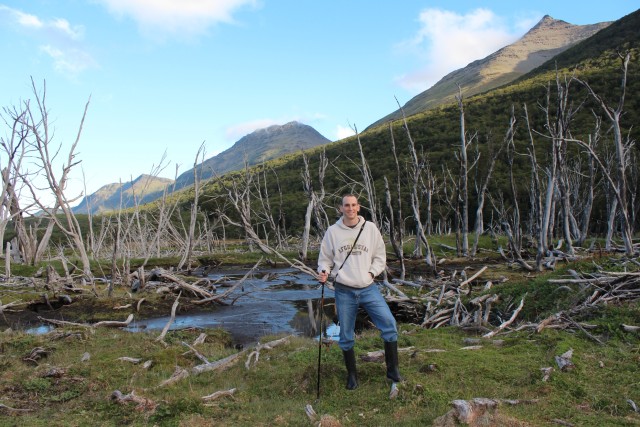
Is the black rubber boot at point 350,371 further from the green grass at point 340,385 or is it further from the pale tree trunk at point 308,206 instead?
the pale tree trunk at point 308,206

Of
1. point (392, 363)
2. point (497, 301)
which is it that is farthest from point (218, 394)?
point (497, 301)

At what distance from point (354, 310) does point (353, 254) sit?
710mm

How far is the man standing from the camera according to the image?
5.88m

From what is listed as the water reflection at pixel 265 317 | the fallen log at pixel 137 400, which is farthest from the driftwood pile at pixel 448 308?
the fallen log at pixel 137 400

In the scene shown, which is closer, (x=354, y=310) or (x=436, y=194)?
(x=354, y=310)

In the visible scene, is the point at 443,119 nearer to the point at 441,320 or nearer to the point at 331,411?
the point at 441,320

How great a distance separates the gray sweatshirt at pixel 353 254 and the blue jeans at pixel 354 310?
131 mm

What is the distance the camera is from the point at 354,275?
591 cm

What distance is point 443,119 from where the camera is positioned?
65.6 meters

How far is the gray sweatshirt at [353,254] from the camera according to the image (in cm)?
592

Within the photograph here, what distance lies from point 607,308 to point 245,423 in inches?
247

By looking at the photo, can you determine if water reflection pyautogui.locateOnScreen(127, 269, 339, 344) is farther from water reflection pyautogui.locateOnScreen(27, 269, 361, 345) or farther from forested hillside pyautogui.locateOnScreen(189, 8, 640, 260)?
forested hillside pyautogui.locateOnScreen(189, 8, 640, 260)

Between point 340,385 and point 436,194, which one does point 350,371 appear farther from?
point 436,194

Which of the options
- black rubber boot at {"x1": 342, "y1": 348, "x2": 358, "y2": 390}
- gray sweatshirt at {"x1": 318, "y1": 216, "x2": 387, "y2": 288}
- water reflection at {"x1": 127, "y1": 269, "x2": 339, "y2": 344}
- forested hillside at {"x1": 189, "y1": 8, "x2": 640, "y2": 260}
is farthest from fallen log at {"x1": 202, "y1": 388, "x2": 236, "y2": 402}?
forested hillside at {"x1": 189, "y1": 8, "x2": 640, "y2": 260}
